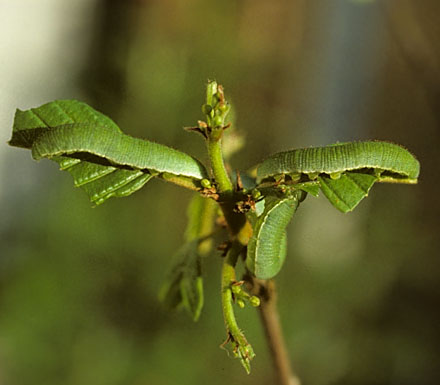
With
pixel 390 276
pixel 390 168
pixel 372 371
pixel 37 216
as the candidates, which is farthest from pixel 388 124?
pixel 390 168

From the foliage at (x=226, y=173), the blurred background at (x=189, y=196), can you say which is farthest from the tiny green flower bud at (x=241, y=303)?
the blurred background at (x=189, y=196)

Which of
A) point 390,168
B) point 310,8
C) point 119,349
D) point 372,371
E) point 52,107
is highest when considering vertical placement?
point 310,8

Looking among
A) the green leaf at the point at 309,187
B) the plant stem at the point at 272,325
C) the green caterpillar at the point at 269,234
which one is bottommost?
the plant stem at the point at 272,325

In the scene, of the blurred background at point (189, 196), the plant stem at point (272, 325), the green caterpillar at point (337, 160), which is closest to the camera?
the green caterpillar at point (337, 160)

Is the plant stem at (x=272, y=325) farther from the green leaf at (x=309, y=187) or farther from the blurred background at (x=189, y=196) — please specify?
the blurred background at (x=189, y=196)

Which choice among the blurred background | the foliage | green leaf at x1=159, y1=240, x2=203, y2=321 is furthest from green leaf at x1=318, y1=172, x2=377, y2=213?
the blurred background

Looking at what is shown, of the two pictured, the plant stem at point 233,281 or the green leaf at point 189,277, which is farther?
the green leaf at point 189,277

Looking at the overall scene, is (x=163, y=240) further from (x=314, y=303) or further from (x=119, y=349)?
(x=314, y=303)
